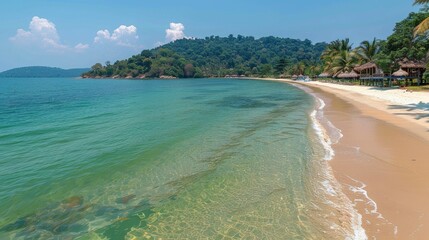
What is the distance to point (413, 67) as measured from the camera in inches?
1427

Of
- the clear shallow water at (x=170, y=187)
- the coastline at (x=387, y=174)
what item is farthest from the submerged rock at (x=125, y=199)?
the coastline at (x=387, y=174)

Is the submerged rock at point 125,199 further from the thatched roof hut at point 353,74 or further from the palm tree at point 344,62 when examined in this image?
the palm tree at point 344,62

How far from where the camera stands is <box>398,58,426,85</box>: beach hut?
116ft

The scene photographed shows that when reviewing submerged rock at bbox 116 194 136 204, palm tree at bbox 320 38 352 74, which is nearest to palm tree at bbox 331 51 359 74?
palm tree at bbox 320 38 352 74

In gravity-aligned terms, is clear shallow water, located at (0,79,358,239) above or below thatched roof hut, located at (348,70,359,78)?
below

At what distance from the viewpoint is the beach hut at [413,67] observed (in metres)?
35.5

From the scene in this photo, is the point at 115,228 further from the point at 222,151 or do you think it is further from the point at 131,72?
the point at 131,72

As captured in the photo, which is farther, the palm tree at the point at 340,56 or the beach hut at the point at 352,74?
the palm tree at the point at 340,56

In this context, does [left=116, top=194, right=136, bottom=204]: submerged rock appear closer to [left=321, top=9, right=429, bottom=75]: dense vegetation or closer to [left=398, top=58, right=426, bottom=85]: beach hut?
[left=321, top=9, right=429, bottom=75]: dense vegetation

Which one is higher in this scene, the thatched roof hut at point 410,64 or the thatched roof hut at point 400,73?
the thatched roof hut at point 410,64

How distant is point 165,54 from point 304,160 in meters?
197


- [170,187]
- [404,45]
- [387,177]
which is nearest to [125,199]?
[170,187]

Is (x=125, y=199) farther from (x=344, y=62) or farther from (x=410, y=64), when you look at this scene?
(x=344, y=62)

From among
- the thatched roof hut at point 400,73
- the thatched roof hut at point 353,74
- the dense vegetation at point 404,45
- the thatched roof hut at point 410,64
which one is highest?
the dense vegetation at point 404,45
